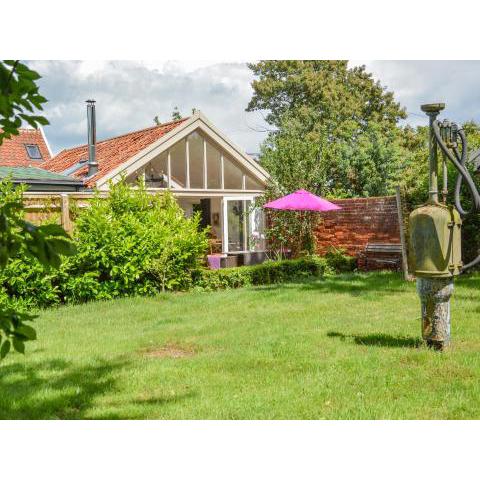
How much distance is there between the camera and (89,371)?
5281mm

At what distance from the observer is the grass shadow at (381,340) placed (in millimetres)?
5891

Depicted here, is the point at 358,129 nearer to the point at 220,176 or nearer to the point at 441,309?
the point at 220,176

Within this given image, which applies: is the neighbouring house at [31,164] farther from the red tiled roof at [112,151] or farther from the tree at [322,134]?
the tree at [322,134]

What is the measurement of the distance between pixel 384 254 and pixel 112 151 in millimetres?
7942

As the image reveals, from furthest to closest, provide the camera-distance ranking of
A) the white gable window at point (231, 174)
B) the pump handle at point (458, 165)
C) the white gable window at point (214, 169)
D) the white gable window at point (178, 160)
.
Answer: the white gable window at point (231, 174) < the white gable window at point (214, 169) < the white gable window at point (178, 160) < the pump handle at point (458, 165)

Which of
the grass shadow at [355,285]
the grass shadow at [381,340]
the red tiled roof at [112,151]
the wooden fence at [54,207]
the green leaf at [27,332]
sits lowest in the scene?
the grass shadow at [381,340]

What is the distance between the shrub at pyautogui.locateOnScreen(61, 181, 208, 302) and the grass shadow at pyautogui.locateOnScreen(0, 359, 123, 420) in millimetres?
3883

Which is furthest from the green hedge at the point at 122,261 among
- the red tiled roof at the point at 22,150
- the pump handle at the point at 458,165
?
the red tiled roof at the point at 22,150

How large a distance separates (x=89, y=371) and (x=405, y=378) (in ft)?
9.46

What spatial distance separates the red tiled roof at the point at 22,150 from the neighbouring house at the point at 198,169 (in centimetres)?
254

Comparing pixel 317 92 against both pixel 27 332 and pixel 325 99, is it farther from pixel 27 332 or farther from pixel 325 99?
pixel 27 332

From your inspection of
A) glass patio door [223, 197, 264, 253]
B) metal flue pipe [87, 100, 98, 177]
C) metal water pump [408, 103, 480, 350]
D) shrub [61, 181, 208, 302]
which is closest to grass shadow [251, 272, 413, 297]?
shrub [61, 181, 208, 302]

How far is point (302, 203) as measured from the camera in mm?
13508

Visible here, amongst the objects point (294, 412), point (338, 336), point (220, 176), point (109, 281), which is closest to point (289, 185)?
point (220, 176)
